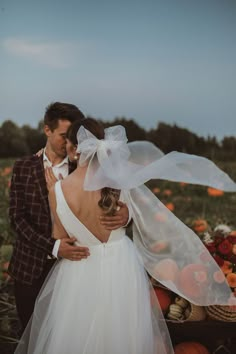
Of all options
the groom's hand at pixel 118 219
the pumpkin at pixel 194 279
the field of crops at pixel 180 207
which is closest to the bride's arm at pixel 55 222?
the groom's hand at pixel 118 219

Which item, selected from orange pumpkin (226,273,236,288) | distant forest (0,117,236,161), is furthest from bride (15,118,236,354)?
distant forest (0,117,236,161)

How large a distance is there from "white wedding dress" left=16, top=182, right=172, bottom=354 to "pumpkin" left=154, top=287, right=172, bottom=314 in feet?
0.82

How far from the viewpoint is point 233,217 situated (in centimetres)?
674

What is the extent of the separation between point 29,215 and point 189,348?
1302 mm

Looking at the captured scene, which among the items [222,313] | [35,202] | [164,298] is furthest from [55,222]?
[222,313]

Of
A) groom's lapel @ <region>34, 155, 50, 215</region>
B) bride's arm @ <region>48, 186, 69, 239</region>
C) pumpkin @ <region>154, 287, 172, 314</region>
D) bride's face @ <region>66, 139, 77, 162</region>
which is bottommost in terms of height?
pumpkin @ <region>154, 287, 172, 314</region>

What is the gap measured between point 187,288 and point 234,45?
5361 mm

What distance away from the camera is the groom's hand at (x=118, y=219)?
A: 275cm

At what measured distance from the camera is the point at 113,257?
9.36 feet

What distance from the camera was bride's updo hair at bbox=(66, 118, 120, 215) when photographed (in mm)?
2719

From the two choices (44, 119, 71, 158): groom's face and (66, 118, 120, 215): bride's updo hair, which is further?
(44, 119, 71, 158): groom's face

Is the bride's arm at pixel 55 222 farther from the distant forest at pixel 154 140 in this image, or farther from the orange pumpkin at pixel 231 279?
the distant forest at pixel 154 140

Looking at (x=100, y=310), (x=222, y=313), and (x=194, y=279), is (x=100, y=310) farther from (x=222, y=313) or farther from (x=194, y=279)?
(x=222, y=313)

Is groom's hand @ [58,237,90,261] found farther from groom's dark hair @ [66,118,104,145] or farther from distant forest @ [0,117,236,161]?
distant forest @ [0,117,236,161]
